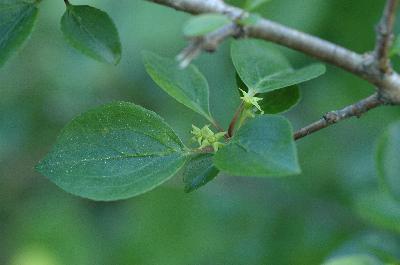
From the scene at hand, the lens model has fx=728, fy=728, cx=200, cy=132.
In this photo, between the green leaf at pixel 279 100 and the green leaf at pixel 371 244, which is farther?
the green leaf at pixel 371 244

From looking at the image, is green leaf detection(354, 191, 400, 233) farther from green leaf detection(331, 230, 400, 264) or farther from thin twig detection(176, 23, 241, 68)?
thin twig detection(176, 23, 241, 68)

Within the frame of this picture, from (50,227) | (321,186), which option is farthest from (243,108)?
(50,227)

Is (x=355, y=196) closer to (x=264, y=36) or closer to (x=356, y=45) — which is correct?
(x=356, y=45)

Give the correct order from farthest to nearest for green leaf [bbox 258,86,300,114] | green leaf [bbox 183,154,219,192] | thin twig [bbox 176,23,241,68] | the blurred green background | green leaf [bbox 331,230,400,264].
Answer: the blurred green background → green leaf [bbox 331,230,400,264] → green leaf [bbox 258,86,300,114] → green leaf [bbox 183,154,219,192] → thin twig [bbox 176,23,241,68]

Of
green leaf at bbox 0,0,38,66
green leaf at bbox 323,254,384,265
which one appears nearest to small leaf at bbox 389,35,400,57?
green leaf at bbox 323,254,384,265

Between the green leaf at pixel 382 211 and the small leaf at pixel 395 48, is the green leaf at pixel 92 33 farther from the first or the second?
the green leaf at pixel 382 211

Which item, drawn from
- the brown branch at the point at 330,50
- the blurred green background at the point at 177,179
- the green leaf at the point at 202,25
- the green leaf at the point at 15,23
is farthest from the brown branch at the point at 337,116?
the blurred green background at the point at 177,179

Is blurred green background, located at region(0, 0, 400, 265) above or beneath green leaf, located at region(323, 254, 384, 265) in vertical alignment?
beneath
